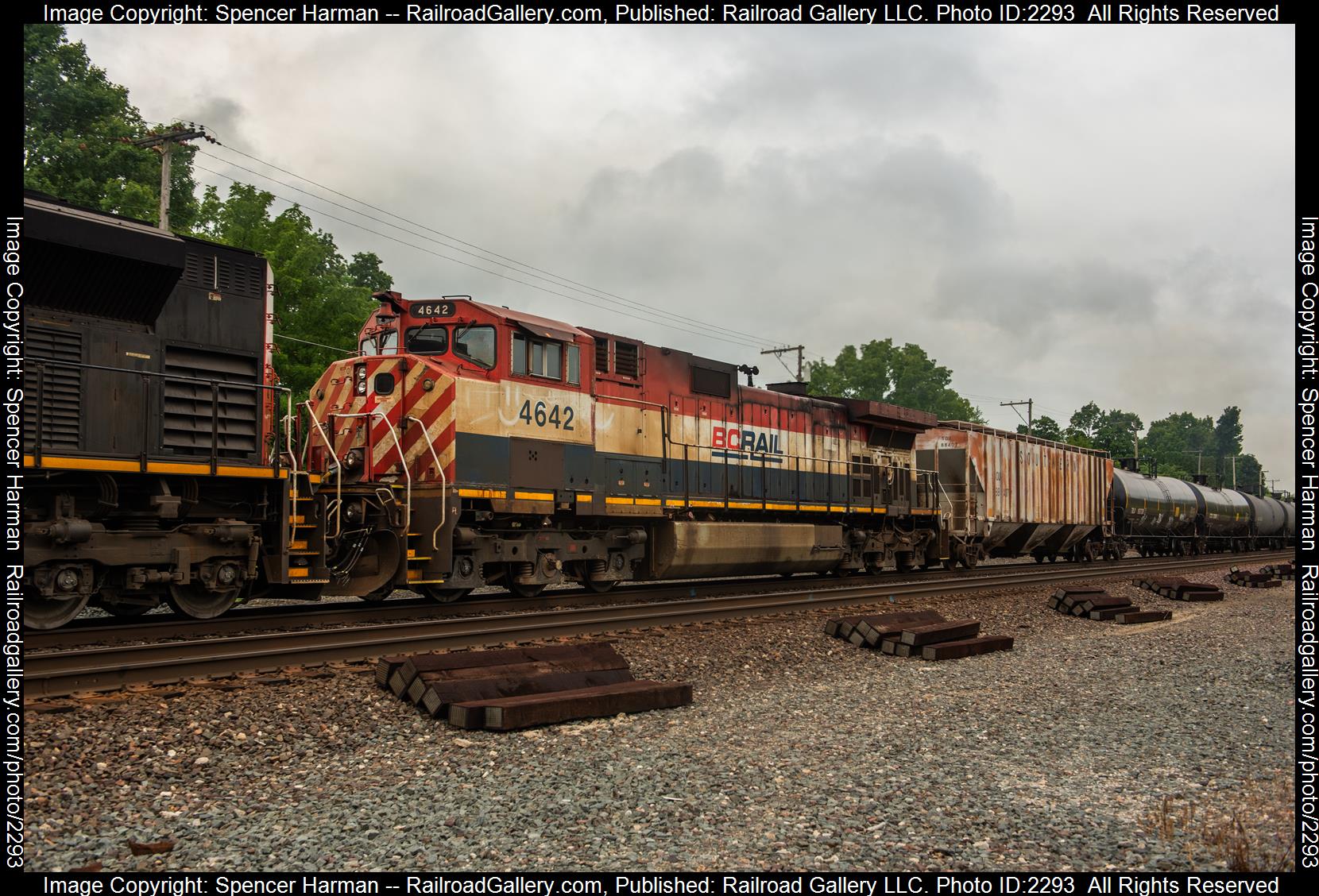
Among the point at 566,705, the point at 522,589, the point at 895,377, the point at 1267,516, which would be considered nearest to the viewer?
the point at 566,705

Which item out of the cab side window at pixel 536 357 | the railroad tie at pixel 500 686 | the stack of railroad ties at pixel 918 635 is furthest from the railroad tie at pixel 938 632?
the cab side window at pixel 536 357

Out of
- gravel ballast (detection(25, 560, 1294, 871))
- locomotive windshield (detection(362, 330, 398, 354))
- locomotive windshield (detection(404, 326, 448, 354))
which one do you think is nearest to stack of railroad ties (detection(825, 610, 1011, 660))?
gravel ballast (detection(25, 560, 1294, 871))

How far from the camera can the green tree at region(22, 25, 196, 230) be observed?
3026 centimetres

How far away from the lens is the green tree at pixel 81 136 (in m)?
30.3

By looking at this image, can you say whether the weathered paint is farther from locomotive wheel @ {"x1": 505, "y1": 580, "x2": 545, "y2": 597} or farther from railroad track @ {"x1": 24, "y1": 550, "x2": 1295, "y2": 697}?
locomotive wheel @ {"x1": 505, "y1": 580, "x2": 545, "y2": 597}

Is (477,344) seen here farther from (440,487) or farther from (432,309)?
(440,487)

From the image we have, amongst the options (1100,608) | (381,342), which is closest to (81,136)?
(381,342)

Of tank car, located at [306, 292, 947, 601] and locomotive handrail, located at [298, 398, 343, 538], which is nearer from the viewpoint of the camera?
locomotive handrail, located at [298, 398, 343, 538]

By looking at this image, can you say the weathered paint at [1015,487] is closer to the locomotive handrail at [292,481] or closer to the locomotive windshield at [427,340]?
the locomotive windshield at [427,340]

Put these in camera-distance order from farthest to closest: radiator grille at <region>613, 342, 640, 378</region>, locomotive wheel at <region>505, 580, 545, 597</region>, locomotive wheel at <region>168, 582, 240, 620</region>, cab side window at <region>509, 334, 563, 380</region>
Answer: radiator grille at <region>613, 342, 640, 378</region>
locomotive wheel at <region>505, 580, 545, 597</region>
cab side window at <region>509, 334, 563, 380</region>
locomotive wheel at <region>168, 582, 240, 620</region>

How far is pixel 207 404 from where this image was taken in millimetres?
8789

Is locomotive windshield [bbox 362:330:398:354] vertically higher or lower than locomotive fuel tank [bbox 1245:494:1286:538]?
higher

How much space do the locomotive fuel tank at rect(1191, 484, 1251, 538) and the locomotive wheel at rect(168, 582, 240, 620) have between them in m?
37.3

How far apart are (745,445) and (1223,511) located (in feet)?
103
